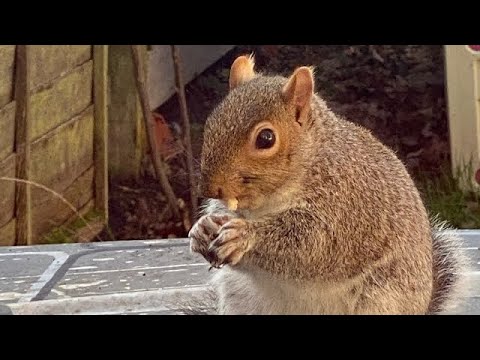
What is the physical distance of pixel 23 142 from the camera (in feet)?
6.13

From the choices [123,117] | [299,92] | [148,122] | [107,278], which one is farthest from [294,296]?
[123,117]

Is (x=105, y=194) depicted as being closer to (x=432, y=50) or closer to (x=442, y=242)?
(x=432, y=50)

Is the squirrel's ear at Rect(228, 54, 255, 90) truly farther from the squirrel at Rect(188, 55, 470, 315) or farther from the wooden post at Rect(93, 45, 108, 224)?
the wooden post at Rect(93, 45, 108, 224)

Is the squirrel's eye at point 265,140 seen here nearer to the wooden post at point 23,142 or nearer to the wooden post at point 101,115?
the wooden post at point 23,142

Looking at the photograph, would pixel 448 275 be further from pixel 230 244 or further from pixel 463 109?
pixel 463 109

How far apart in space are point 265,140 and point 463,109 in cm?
146

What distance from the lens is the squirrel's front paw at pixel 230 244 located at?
0.86 m

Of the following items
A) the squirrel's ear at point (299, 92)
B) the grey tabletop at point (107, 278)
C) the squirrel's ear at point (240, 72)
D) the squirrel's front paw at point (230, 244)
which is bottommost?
the grey tabletop at point (107, 278)

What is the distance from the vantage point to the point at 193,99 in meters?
2.48

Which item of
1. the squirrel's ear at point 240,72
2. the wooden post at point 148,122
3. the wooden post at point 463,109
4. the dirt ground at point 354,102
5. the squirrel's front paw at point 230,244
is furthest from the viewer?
the dirt ground at point 354,102

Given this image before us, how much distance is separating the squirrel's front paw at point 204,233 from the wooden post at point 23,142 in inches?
39.1

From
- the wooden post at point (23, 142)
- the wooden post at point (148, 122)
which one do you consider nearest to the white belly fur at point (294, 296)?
the wooden post at point (23, 142)

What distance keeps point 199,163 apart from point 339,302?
0.18 metres

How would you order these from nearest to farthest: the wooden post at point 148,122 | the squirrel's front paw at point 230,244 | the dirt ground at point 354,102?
the squirrel's front paw at point 230,244, the wooden post at point 148,122, the dirt ground at point 354,102
